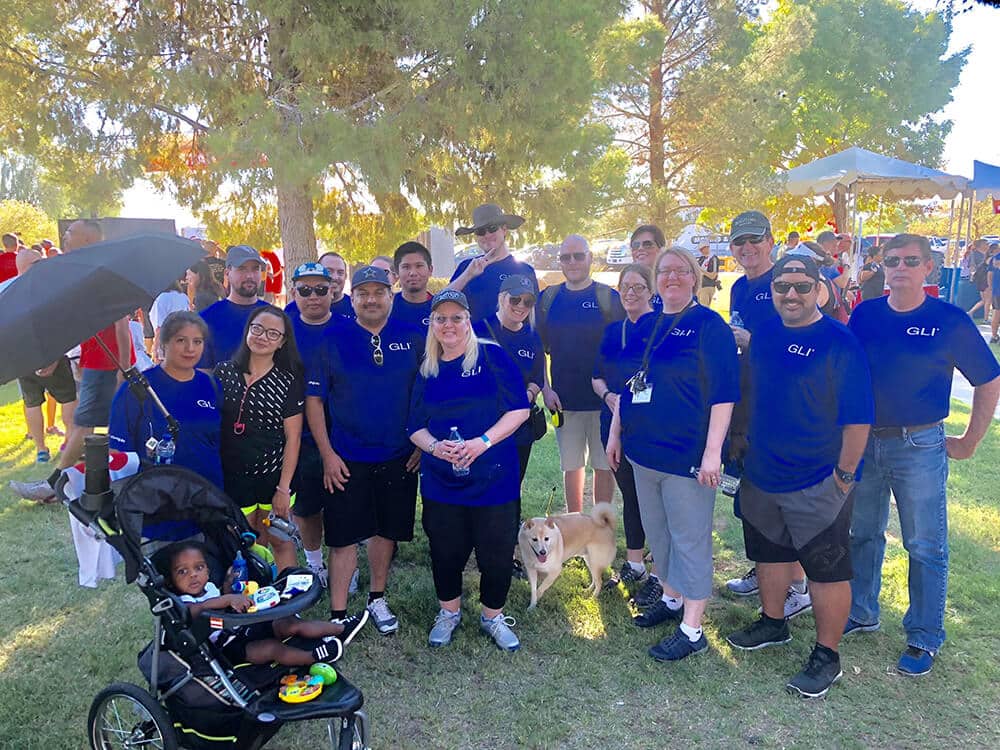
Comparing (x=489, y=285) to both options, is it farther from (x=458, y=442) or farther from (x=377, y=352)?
(x=458, y=442)

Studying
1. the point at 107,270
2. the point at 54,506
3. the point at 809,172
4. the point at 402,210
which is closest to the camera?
the point at 107,270

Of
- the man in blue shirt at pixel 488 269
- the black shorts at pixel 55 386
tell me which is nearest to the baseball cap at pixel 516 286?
the man in blue shirt at pixel 488 269

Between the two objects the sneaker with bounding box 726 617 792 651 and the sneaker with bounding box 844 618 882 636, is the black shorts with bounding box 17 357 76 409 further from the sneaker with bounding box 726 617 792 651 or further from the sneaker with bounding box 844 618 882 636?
the sneaker with bounding box 844 618 882 636

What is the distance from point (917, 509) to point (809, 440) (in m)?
0.72

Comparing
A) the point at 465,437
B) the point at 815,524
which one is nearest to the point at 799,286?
the point at 815,524

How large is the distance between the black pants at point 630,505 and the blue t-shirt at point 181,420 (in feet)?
7.31

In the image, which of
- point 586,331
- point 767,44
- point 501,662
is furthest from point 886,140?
point 501,662

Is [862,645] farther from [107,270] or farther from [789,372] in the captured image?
[107,270]

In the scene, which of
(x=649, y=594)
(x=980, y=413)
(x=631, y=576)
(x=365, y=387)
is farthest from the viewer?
(x=631, y=576)

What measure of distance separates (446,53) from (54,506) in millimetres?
5839

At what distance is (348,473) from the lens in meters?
3.51

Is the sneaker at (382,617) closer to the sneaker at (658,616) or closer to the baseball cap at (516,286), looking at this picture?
the sneaker at (658,616)

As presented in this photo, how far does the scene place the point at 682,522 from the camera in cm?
337

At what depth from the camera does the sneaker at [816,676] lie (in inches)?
126
